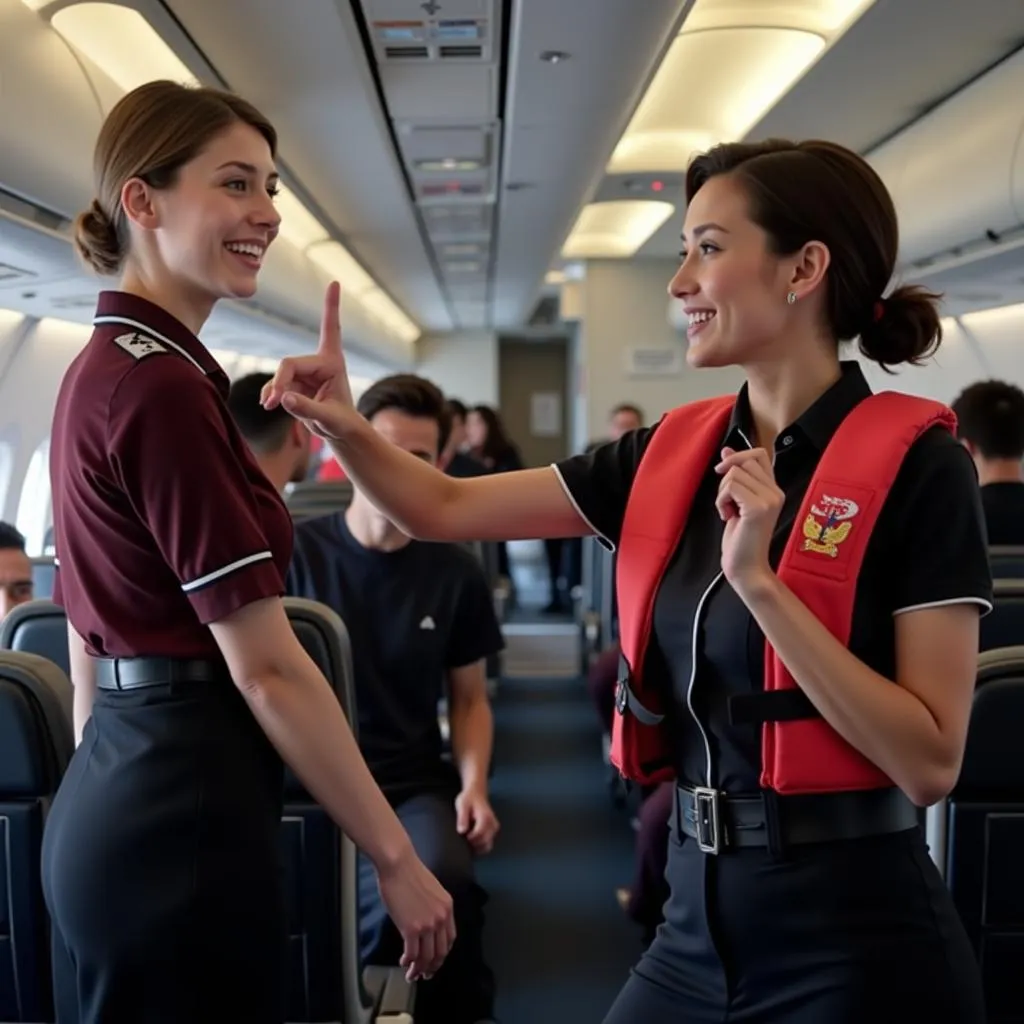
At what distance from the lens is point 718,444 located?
1821 millimetres

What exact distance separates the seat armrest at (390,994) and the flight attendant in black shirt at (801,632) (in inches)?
32.6

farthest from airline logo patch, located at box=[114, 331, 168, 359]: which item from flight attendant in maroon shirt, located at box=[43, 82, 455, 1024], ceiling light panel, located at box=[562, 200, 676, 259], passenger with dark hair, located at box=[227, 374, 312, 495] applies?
ceiling light panel, located at box=[562, 200, 676, 259]

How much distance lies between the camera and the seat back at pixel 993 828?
1.97 metres

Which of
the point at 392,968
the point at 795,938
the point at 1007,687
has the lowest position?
the point at 392,968

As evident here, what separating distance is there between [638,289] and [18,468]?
298 inches

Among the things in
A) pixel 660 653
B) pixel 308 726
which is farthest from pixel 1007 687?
pixel 308 726

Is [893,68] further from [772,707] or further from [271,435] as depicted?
[772,707]

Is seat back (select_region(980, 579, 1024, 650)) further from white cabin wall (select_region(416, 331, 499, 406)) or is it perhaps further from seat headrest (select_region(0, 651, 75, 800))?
white cabin wall (select_region(416, 331, 499, 406))

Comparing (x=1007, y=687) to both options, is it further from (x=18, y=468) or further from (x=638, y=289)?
(x=638, y=289)

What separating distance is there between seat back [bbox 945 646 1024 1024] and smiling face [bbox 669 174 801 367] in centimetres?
75

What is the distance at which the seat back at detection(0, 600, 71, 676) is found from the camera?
8.34 feet

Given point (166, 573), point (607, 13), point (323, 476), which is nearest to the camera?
point (166, 573)

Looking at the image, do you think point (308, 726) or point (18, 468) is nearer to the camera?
point (308, 726)

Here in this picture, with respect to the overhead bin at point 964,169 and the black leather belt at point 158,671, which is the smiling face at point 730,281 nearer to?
the black leather belt at point 158,671
